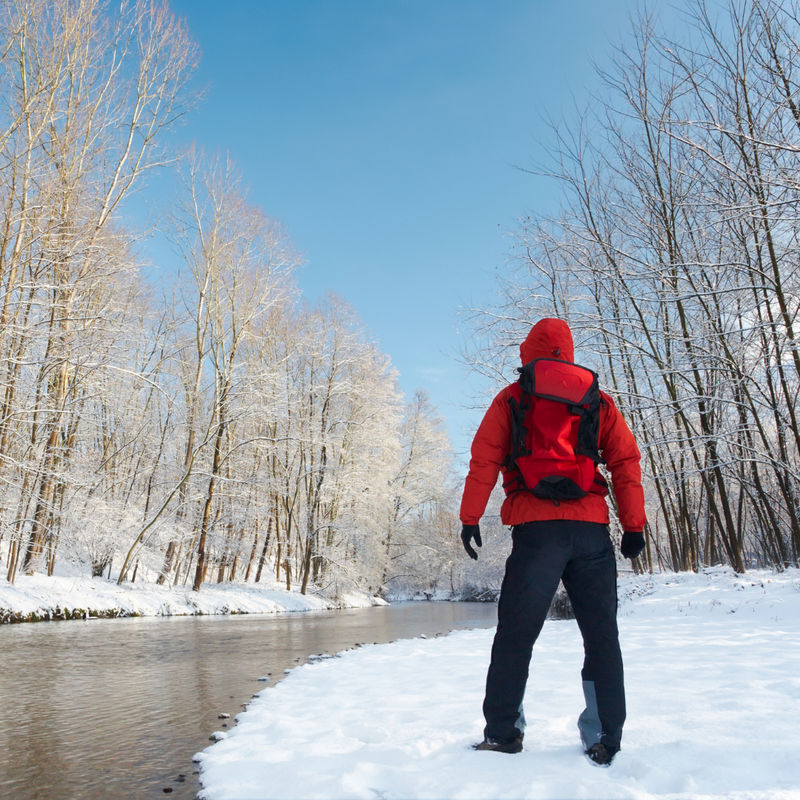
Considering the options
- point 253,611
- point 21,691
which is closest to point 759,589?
point 21,691

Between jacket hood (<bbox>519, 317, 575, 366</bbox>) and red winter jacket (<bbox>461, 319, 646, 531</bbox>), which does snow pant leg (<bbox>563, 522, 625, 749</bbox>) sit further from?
jacket hood (<bbox>519, 317, 575, 366</bbox>)

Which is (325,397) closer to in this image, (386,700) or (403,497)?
(403,497)

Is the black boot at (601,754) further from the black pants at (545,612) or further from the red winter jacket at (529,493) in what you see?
the red winter jacket at (529,493)

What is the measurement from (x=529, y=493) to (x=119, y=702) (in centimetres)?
370

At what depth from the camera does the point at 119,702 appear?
4430mm

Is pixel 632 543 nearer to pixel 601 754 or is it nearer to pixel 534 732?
pixel 601 754

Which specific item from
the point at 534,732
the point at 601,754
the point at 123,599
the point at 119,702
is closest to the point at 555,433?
the point at 601,754

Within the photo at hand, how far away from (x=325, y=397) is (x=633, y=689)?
72.5 ft

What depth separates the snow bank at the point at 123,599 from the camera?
12.1 metres

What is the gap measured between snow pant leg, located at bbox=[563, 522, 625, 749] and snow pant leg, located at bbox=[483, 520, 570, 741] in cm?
10

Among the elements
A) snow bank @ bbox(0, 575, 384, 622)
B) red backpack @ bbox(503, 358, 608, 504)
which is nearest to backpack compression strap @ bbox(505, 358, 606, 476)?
red backpack @ bbox(503, 358, 608, 504)

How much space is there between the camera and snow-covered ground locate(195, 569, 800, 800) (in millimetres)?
2227

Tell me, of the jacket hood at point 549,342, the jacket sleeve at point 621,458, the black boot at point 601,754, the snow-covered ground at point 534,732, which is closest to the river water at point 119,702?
the snow-covered ground at point 534,732

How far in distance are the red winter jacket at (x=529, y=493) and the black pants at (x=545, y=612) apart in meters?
0.07
